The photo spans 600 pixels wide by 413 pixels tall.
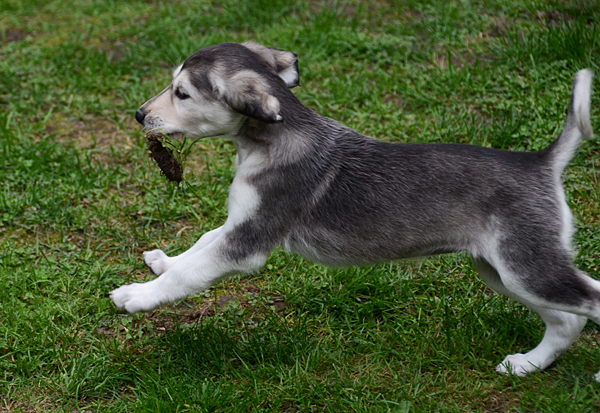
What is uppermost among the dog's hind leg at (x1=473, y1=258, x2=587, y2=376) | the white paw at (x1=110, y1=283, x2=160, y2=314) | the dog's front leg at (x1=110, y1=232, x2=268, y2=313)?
the dog's front leg at (x1=110, y1=232, x2=268, y2=313)

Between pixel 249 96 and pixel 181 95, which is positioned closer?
pixel 249 96

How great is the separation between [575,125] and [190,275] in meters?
2.37

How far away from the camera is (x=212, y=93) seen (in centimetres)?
405

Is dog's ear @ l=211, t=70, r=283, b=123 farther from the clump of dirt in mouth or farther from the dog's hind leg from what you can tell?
the dog's hind leg

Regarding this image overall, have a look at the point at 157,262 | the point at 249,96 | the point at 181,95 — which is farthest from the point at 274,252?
the point at 249,96

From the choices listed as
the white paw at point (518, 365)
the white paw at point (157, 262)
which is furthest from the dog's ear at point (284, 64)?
the white paw at point (518, 365)

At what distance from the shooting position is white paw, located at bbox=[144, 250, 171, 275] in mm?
4668

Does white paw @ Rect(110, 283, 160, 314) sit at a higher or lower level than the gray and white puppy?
lower

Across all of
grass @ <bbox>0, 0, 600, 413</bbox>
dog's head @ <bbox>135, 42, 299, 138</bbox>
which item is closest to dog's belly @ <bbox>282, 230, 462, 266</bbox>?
grass @ <bbox>0, 0, 600, 413</bbox>

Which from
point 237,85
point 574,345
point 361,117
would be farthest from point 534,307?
point 361,117

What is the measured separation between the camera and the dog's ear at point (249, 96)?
3.80m

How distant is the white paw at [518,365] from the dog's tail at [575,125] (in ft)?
3.85

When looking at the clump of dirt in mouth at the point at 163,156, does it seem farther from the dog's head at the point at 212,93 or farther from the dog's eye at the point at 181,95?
the dog's eye at the point at 181,95

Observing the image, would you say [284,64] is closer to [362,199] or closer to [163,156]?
[163,156]
